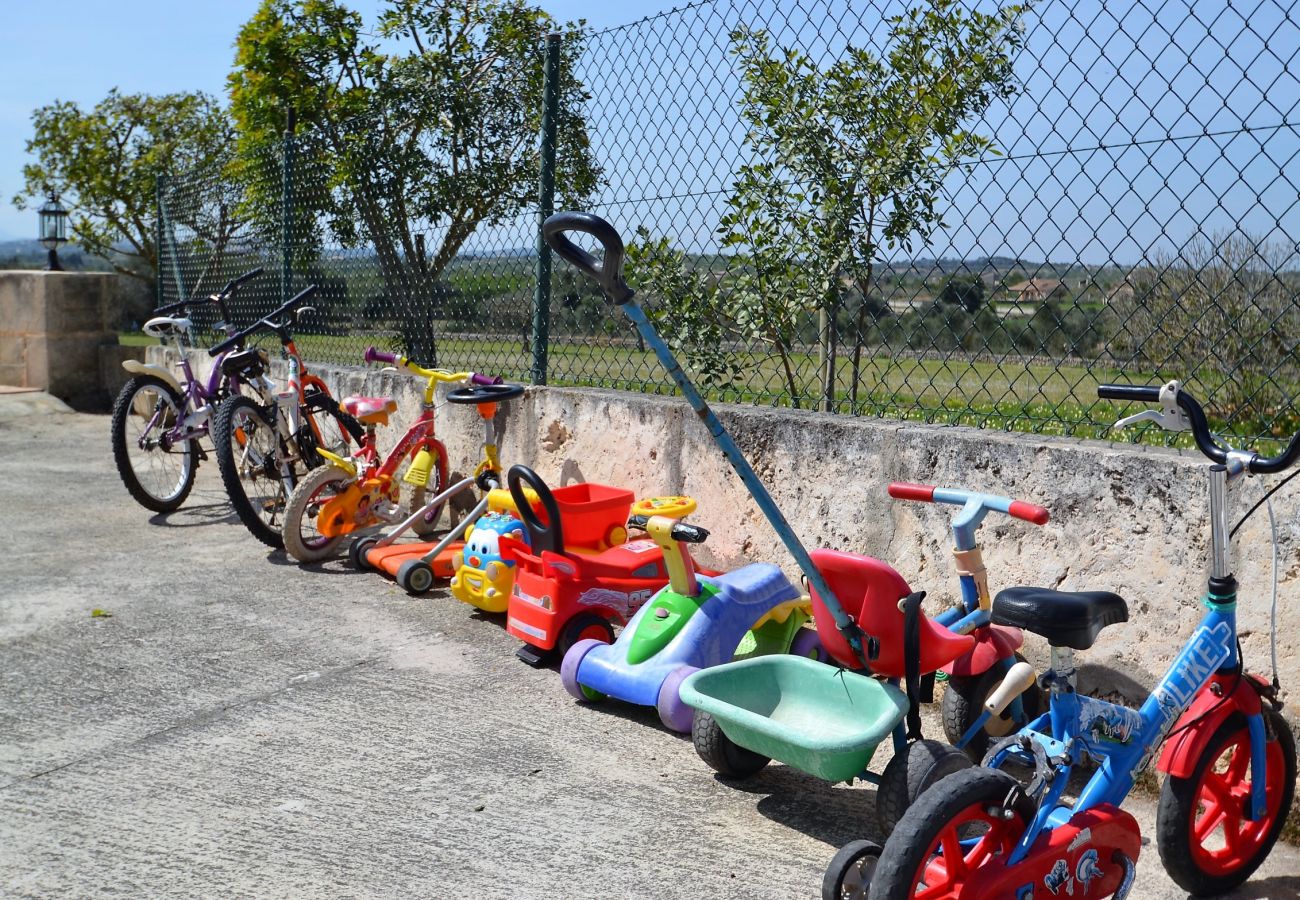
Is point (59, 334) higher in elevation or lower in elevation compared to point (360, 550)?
higher

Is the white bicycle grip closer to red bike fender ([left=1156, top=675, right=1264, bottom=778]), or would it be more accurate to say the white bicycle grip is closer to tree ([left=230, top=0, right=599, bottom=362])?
red bike fender ([left=1156, top=675, right=1264, bottom=778])

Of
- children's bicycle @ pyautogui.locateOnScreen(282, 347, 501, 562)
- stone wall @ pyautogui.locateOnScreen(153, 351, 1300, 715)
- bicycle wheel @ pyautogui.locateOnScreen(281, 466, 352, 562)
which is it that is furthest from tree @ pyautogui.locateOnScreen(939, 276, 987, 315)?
bicycle wheel @ pyautogui.locateOnScreen(281, 466, 352, 562)

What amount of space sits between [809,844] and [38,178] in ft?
85.0

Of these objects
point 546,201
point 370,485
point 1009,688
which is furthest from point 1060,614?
point 370,485

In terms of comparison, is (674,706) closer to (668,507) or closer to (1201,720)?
(668,507)

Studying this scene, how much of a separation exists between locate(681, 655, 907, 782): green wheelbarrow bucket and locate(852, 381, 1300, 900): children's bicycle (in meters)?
0.35

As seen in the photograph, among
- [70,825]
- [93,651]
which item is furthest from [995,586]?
[93,651]

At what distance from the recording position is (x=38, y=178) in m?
24.4

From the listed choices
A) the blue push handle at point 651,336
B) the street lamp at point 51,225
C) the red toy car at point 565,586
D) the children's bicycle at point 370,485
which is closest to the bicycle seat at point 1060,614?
the blue push handle at point 651,336

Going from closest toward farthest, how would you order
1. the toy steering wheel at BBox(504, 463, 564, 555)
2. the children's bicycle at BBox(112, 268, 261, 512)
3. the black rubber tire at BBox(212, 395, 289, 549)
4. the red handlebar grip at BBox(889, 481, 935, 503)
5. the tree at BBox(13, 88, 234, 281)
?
the red handlebar grip at BBox(889, 481, 935, 503) → the toy steering wheel at BBox(504, 463, 564, 555) → the black rubber tire at BBox(212, 395, 289, 549) → the children's bicycle at BBox(112, 268, 261, 512) → the tree at BBox(13, 88, 234, 281)

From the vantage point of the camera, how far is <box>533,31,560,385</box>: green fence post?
543 cm

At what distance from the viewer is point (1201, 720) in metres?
2.58

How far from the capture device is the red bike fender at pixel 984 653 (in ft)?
10.6

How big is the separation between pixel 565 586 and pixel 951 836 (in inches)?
82.2
